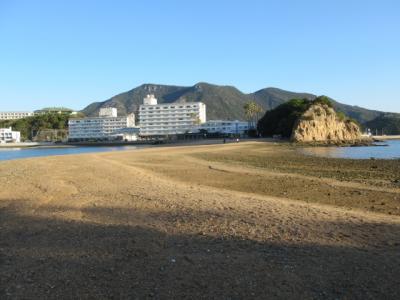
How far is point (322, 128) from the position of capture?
358 ft

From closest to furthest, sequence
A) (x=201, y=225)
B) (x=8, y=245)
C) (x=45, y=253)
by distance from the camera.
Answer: (x=45, y=253), (x=8, y=245), (x=201, y=225)

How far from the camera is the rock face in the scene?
99.2 m

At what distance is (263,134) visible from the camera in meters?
128

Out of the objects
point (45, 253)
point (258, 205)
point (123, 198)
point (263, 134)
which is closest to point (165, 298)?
point (45, 253)

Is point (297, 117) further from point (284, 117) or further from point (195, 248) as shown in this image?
point (195, 248)

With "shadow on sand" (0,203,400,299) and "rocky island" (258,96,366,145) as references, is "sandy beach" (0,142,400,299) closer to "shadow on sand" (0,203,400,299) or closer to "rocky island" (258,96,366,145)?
"shadow on sand" (0,203,400,299)

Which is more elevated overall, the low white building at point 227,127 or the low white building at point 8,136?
the low white building at point 227,127

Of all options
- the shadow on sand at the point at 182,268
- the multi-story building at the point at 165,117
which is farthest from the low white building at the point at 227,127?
the shadow on sand at the point at 182,268

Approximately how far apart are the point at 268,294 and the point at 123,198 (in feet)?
29.3

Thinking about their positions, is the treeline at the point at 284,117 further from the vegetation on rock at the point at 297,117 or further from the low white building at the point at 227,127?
the low white building at the point at 227,127

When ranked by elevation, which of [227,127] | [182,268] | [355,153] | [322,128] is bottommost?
[355,153]

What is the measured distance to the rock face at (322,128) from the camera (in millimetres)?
99188

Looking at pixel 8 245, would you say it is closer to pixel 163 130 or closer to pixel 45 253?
pixel 45 253

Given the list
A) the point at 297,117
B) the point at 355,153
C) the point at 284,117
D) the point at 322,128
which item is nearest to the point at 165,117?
the point at 284,117
